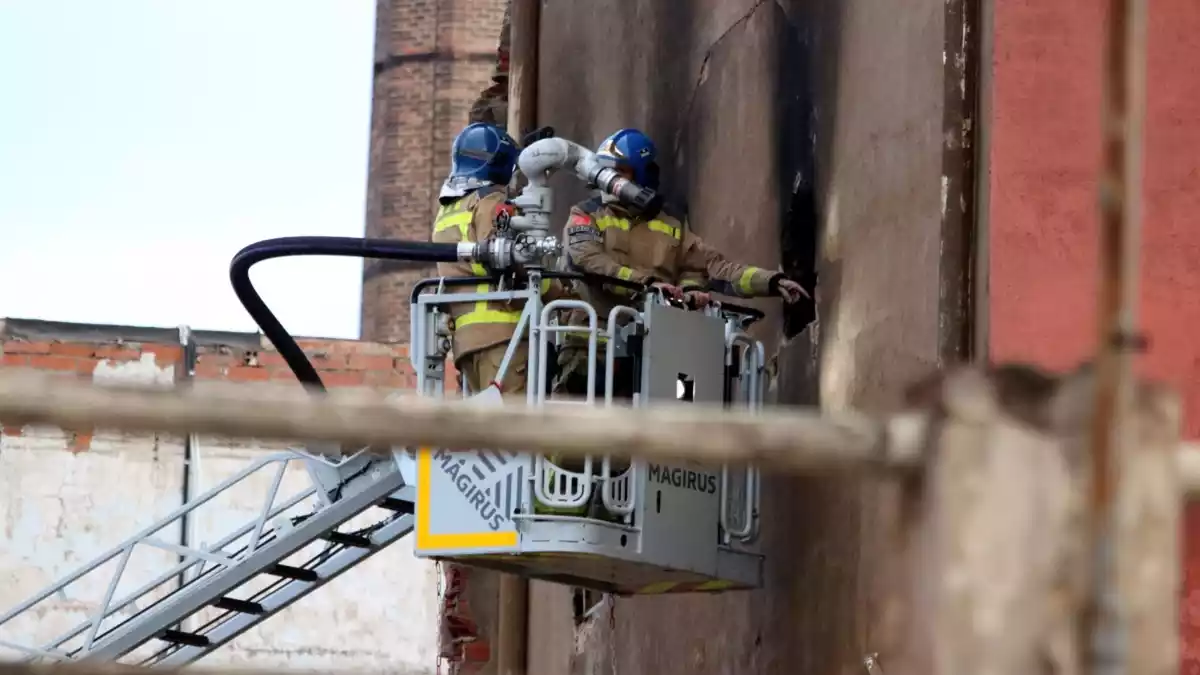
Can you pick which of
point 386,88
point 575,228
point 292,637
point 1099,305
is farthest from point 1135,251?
point 386,88

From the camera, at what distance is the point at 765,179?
8469 mm

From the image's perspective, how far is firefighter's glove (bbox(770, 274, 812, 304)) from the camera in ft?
25.0

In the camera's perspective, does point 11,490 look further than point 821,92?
Yes

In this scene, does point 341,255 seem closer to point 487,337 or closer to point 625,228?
point 487,337

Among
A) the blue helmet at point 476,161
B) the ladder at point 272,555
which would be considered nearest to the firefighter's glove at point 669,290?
the blue helmet at point 476,161

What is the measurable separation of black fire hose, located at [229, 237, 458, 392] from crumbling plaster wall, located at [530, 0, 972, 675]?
4.36ft

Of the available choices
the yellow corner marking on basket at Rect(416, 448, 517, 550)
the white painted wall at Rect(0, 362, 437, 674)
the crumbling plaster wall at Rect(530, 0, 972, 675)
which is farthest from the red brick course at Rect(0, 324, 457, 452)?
the yellow corner marking on basket at Rect(416, 448, 517, 550)

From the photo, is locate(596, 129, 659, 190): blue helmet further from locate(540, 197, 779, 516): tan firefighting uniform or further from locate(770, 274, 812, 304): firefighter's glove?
locate(770, 274, 812, 304): firefighter's glove

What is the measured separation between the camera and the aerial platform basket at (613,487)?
7.02 meters

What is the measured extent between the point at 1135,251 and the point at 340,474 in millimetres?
8012

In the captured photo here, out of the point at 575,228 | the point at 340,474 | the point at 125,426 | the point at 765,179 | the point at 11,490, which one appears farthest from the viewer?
the point at 11,490

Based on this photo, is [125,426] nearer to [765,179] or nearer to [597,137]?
[765,179]

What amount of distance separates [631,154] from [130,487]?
554 inches

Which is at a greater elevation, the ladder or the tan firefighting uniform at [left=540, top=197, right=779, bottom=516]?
the tan firefighting uniform at [left=540, top=197, right=779, bottom=516]
